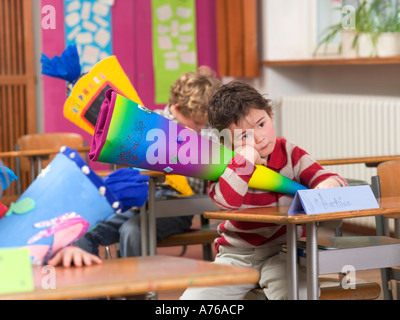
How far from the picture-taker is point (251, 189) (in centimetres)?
219

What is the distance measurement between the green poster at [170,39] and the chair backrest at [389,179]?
3526 millimetres

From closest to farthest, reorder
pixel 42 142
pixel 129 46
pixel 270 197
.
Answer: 1. pixel 270 197
2. pixel 42 142
3. pixel 129 46

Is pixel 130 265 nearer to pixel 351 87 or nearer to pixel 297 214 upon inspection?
pixel 297 214

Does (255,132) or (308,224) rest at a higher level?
(255,132)

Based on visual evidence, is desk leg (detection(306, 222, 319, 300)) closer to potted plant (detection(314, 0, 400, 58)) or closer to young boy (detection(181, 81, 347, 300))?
young boy (detection(181, 81, 347, 300))

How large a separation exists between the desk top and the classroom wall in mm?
3969

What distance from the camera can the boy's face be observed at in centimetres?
213

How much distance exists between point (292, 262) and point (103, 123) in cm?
71

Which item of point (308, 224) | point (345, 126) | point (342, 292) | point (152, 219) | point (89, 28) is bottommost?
point (342, 292)

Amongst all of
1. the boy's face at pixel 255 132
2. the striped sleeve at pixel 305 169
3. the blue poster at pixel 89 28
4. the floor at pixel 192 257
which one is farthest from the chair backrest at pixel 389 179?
the blue poster at pixel 89 28

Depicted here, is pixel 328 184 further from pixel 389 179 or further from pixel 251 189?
pixel 389 179

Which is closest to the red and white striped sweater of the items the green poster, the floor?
the floor

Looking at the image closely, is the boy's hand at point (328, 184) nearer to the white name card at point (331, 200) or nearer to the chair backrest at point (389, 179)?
the white name card at point (331, 200)

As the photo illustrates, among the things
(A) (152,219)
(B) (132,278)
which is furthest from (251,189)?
(B) (132,278)
